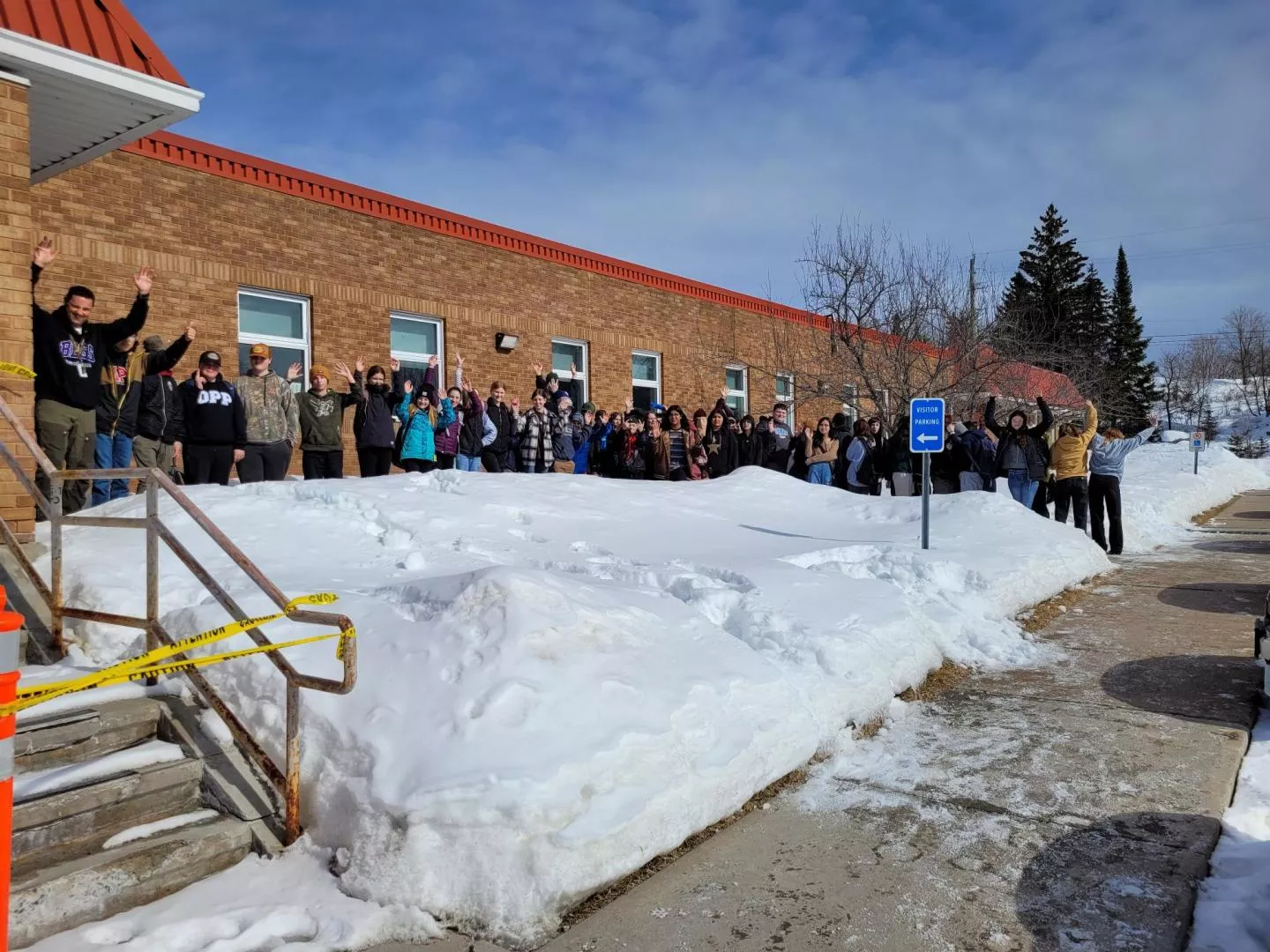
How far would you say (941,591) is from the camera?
7035 millimetres

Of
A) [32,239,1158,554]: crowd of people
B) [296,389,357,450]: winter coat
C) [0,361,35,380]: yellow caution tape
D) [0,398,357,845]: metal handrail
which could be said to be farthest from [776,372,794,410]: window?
[0,398,357,845]: metal handrail

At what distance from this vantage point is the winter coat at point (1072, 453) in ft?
37.2

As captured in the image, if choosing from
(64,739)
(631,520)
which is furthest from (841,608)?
(64,739)

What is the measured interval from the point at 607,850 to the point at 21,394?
502cm

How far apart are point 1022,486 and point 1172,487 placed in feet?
33.2

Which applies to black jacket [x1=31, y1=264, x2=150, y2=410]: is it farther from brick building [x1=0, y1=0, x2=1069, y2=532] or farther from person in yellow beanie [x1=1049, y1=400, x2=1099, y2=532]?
person in yellow beanie [x1=1049, y1=400, x2=1099, y2=532]

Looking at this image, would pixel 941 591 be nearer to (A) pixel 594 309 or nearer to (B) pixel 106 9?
(B) pixel 106 9

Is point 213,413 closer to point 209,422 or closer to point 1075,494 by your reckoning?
point 209,422

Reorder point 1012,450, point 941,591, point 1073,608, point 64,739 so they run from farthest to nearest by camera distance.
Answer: point 1012,450 → point 1073,608 → point 941,591 → point 64,739

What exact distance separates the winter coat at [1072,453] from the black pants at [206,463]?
987 cm

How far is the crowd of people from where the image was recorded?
21.0ft

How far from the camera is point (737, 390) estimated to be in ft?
70.7

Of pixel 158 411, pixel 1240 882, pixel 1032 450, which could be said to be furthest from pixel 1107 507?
pixel 158 411

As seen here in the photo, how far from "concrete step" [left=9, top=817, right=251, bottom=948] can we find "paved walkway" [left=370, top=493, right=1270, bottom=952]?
1.04m
